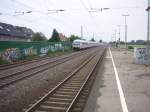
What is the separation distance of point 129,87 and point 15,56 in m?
19.2

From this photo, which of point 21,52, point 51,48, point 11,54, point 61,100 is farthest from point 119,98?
point 51,48

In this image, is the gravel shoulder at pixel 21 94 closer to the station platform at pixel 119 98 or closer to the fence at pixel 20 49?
the station platform at pixel 119 98

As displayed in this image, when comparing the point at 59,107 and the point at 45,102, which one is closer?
the point at 59,107

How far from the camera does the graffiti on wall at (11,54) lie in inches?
996

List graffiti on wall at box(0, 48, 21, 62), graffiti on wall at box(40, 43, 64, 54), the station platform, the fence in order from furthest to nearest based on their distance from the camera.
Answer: graffiti on wall at box(40, 43, 64, 54) → the fence → graffiti on wall at box(0, 48, 21, 62) → the station platform

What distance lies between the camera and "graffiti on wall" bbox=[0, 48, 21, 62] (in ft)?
83.0

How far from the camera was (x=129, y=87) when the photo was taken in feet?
38.2

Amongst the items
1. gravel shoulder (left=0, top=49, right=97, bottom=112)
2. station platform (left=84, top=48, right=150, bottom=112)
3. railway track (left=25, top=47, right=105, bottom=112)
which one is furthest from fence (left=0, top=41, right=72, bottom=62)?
station platform (left=84, top=48, right=150, bottom=112)

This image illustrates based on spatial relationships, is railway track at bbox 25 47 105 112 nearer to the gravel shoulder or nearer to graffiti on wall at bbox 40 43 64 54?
the gravel shoulder

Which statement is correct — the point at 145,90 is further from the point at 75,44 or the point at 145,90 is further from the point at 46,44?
the point at 75,44

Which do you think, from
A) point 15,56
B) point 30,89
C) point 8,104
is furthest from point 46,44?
point 8,104

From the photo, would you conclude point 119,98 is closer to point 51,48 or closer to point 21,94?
point 21,94

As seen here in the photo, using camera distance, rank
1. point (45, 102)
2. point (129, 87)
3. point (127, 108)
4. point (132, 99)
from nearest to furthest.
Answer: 1. point (127, 108)
2. point (45, 102)
3. point (132, 99)
4. point (129, 87)

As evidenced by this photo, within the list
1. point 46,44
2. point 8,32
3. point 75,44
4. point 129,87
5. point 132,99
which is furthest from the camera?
point 8,32
